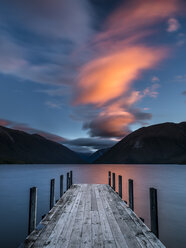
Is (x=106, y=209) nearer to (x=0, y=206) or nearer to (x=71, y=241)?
(x=71, y=241)

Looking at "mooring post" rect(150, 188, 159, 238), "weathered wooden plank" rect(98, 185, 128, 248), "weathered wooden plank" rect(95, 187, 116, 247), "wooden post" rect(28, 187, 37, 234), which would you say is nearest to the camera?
"weathered wooden plank" rect(98, 185, 128, 248)

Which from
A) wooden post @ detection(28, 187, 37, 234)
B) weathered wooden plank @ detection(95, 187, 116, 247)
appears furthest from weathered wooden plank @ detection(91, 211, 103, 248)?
wooden post @ detection(28, 187, 37, 234)

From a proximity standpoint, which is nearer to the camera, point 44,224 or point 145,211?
point 44,224

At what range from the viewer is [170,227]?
530 inches

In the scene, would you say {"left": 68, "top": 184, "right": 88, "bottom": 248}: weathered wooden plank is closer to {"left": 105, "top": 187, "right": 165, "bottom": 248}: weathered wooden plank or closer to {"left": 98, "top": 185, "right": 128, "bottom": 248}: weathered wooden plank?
{"left": 98, "top": 185, "right": 128, "bottom": 248}: weathered wooden plank

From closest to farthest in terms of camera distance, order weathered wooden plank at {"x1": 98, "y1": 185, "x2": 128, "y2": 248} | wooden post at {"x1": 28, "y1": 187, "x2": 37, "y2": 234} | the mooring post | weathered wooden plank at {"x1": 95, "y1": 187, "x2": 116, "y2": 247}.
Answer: weathered wooden plank at {"x1": 98, "y1": 185, "x2": 128, "y2": 248} → weathered wooden plank at {"x1": 95, "y1": 187, "x2": 116, "y2": 247} → the mooring post → wooden post at {"x1": 28, "y1": 187, "x2": 37, "y2": 234}

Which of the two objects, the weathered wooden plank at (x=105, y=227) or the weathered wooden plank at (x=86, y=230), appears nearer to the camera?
the weathered wooden plank at (x=86, y=230)

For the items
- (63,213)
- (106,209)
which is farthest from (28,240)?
(106,209)

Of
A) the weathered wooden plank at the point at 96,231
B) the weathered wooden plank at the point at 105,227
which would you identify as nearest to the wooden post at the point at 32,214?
the weathered wooden plank at the point at 96,231

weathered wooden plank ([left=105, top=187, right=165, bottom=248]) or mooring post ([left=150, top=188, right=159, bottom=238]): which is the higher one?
mooring post ([left=150, top=188, right=159, bottom=238])

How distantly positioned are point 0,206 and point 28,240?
17.2m

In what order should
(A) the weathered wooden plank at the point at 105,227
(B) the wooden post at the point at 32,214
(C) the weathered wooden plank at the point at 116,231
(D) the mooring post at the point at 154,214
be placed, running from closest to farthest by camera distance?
(C) the weathered wooden plank at the point at 116,231
(A) the weathered wooden plank at the point at 105,227
(D) the mooring post at the point at 154,214
(B) the wooden post at the point at 32,214

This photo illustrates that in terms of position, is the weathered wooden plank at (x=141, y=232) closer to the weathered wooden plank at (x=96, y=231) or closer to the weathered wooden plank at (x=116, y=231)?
the weathered wooden plank at (x=116, y=231)

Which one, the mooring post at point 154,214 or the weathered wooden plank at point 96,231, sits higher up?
the mooring post at point 154,214
